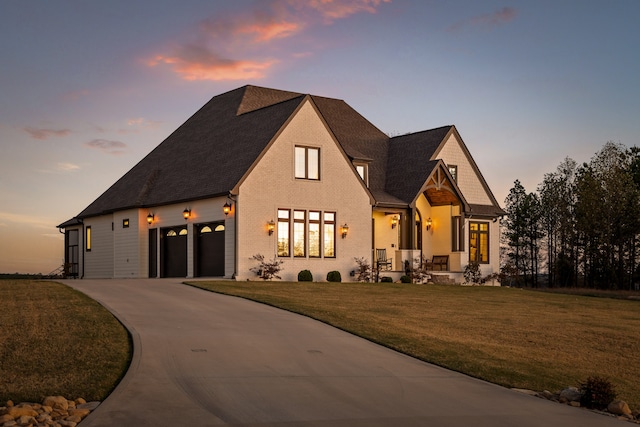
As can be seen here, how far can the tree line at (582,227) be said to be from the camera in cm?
5694

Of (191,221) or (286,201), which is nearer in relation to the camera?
(286,201)

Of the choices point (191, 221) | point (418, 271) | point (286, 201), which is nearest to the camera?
point (286, 201)

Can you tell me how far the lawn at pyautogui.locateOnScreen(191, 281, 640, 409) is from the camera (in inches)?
618

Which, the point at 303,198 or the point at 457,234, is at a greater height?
the point at 303,198

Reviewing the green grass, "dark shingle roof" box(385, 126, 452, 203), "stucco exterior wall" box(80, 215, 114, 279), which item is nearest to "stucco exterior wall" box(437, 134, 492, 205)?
"dark shingle roof" box(385, 126, 452, 203)

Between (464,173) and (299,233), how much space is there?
540 inches

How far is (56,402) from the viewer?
10.6m

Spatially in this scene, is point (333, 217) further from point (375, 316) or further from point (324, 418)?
point (324, 418)

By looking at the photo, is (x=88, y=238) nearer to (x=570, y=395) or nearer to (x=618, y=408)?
(x=570, y=395)

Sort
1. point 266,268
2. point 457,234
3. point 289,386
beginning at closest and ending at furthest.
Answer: point 289,386 → point 266,268 → point 457,234

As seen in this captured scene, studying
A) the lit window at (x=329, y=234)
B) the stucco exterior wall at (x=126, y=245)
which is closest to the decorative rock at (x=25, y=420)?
the lit window at (x=329, y=234)

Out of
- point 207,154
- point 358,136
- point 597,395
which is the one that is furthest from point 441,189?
point 597,395

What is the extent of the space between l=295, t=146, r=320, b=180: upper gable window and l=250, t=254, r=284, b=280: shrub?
169 inches

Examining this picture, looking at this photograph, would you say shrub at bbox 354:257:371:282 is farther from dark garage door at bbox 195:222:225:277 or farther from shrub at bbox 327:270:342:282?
dark garage door at bbox 195:222:225:277
